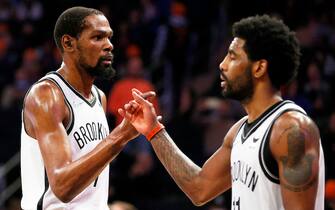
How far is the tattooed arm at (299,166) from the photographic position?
4.43m

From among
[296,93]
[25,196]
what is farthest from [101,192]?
[296,93]

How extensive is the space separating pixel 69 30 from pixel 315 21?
8611mm

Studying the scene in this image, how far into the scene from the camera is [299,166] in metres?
4.45

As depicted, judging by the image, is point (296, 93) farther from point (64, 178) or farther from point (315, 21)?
point (64, 178)

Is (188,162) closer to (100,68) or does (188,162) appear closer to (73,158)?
(73,158)

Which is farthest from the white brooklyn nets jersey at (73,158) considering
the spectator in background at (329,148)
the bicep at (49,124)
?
the spectator in background at (329,148)

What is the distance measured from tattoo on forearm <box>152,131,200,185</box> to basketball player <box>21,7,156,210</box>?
8.1 inches

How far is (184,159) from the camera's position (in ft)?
17.8

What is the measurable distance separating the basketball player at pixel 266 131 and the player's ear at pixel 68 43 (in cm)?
72

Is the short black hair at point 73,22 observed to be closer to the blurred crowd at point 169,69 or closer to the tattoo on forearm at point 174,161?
the tattoo on forearm at point 174,161

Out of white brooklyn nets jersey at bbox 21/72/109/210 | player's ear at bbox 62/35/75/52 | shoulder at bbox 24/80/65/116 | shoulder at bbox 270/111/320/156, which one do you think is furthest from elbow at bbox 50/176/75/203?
shoulder at bbox 270/111/320/156

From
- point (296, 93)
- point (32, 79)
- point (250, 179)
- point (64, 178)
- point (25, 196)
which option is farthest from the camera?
point (32, 79)

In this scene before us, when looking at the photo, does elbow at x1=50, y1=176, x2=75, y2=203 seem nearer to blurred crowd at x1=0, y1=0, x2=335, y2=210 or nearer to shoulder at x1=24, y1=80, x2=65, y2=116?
shoulder at x1=24, y1=80, x2=65, y2=116

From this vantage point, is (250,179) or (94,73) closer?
(250,179)
